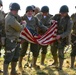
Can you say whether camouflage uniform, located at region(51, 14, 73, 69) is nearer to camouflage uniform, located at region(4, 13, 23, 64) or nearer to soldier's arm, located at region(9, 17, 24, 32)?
camouflage uniform, located at region(4, 13, 23, 64)

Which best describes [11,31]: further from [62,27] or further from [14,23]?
[62,27]

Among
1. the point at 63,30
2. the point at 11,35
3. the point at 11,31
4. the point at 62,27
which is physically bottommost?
the point at 11,35

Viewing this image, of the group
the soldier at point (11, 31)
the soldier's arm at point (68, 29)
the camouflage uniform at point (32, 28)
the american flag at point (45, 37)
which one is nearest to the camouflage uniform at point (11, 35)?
the soldier at point (11, 31)

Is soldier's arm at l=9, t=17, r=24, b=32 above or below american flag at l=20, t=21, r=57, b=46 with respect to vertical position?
above

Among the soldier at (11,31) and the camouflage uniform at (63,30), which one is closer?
the soldier at (11,31)

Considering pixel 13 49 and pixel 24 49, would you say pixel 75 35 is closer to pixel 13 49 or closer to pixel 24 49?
pixel 24 49

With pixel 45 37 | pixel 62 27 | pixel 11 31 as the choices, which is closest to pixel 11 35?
pixel 11 31

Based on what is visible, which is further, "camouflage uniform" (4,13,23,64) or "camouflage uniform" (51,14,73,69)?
"camouflage uniform" (51,14,73,69)

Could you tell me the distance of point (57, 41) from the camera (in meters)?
10.3

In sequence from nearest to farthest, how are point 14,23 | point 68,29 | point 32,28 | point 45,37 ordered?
1. point 14,23
2. point 68,29
3. point 32,28
4. point 45,37

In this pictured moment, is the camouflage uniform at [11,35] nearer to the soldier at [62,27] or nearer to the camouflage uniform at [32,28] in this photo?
the camouflage uniform at [32,28]

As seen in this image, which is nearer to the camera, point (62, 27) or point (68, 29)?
point (68, 29)

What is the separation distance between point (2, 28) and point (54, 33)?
6.41 feet

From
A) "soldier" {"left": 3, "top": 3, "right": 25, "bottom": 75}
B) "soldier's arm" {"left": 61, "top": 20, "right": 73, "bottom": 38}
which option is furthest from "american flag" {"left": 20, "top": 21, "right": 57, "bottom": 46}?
"soldier" {"left": 3, "top": 3, "right": 25, "bottom": 75}
